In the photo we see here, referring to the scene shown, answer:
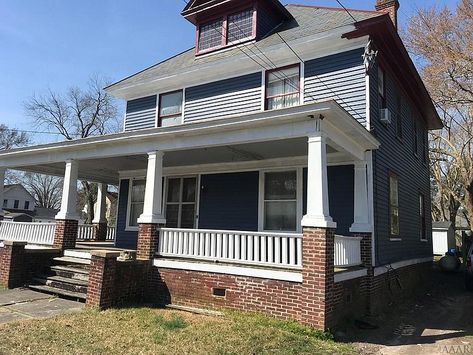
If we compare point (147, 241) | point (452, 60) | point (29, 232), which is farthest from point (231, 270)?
point (452, 60)

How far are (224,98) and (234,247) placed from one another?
17.4 ft

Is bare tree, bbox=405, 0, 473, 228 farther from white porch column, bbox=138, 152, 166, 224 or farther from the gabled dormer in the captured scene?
white porch column, bbox=138, 152, 166, 224

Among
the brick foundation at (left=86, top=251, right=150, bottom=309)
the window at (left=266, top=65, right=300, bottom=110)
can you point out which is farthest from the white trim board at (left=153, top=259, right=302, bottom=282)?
the window at (left=266, top=65, right=300, bottom=110)

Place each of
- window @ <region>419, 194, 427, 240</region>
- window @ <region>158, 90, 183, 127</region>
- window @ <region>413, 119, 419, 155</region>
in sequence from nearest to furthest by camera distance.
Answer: window @ <region>158, 90, 183, 127</region> < window @ <region>413, 119, 419, 155</region> < window @ <region>419, 194, 427, 240</region>

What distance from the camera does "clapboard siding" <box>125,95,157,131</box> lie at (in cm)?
1357

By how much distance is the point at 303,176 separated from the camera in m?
10.3

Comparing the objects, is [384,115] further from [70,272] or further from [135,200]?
[70,272]

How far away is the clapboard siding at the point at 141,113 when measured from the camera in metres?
13.6

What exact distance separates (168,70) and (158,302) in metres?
7.82

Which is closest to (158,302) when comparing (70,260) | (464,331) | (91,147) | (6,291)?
(70,260)

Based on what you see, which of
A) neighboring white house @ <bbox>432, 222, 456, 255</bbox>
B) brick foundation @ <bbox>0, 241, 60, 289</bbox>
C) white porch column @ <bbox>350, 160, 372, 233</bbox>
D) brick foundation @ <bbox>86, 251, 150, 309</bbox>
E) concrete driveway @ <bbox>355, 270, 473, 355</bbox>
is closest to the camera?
concrete driveway @ <bbox>355, 270, 473, 355</bbox>

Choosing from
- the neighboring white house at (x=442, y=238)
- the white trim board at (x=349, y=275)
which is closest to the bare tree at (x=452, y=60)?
Result: the neighboring white house at (x=442, y=238)

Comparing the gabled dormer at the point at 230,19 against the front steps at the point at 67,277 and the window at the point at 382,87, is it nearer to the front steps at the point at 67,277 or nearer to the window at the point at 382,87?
the window at the point at 382,87

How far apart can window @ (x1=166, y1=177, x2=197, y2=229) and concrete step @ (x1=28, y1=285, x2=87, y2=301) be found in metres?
4.24
